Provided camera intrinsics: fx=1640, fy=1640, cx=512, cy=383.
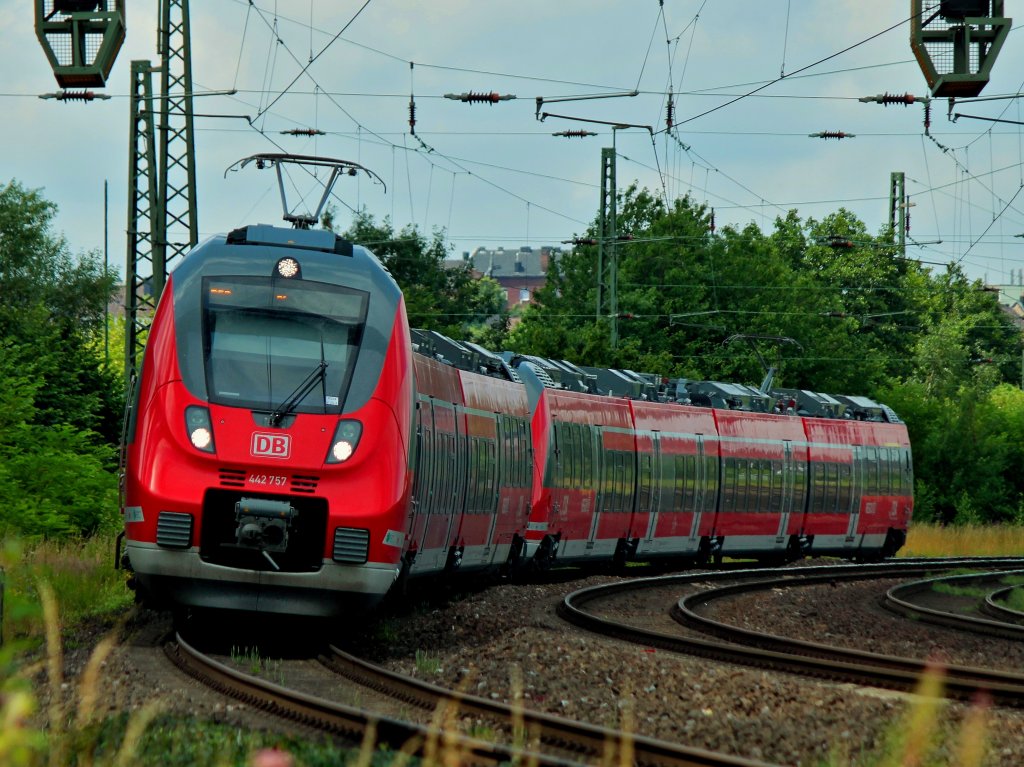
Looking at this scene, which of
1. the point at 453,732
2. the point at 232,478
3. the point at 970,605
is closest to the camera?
the point at 453,732

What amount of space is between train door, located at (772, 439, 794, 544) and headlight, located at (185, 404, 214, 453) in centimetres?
2499

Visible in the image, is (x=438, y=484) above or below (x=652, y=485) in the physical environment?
above

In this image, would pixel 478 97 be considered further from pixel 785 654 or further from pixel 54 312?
pixel 54 312

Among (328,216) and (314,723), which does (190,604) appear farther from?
(328,216)

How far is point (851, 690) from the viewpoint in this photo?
12.9 meters

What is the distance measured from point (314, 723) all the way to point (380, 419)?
421 centimetres

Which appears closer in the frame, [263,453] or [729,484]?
[263,453]

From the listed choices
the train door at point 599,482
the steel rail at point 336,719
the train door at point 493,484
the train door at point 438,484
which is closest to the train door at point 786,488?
the train door at point 599,482

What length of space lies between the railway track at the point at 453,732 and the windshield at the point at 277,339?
227 cm

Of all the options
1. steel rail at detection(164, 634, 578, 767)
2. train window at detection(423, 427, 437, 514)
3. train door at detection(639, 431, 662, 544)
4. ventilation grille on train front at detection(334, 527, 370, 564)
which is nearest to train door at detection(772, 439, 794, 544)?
train door at detection(639, 431, 662, 544)

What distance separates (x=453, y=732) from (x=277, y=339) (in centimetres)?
722

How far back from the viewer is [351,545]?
12.9 m

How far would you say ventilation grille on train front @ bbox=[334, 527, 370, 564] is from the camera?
12.9 meters

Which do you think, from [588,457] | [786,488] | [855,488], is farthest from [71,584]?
[855,488]
